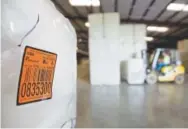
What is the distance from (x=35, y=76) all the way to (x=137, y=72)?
859 cm

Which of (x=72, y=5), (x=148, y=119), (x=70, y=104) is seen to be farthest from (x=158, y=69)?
(x=70, y=104)

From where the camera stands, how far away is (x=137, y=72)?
9.98m

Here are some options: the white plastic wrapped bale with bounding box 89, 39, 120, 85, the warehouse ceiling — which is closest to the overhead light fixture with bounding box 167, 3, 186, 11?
the warehouse ceiling

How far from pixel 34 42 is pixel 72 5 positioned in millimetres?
8577

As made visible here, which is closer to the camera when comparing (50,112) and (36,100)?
(36,100)

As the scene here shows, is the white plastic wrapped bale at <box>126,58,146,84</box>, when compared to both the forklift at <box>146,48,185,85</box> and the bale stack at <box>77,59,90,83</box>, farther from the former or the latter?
the bale stack at <box>77,59,90,83</box>

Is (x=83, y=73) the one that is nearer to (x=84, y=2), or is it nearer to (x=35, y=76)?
(x=84, y=2)

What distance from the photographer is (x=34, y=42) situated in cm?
161

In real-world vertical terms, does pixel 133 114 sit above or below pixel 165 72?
below

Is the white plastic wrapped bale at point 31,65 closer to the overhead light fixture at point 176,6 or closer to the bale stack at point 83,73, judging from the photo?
the overhead light fixture at point 176,6

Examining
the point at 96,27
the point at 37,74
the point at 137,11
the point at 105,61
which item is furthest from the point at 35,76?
the point at 137,11

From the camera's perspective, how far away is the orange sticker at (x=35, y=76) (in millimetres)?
1488

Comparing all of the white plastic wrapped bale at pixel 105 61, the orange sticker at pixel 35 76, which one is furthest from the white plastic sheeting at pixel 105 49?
the orange sticker at pixel 35 76

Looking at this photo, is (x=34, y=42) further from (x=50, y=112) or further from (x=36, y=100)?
(x=50, y=112)
